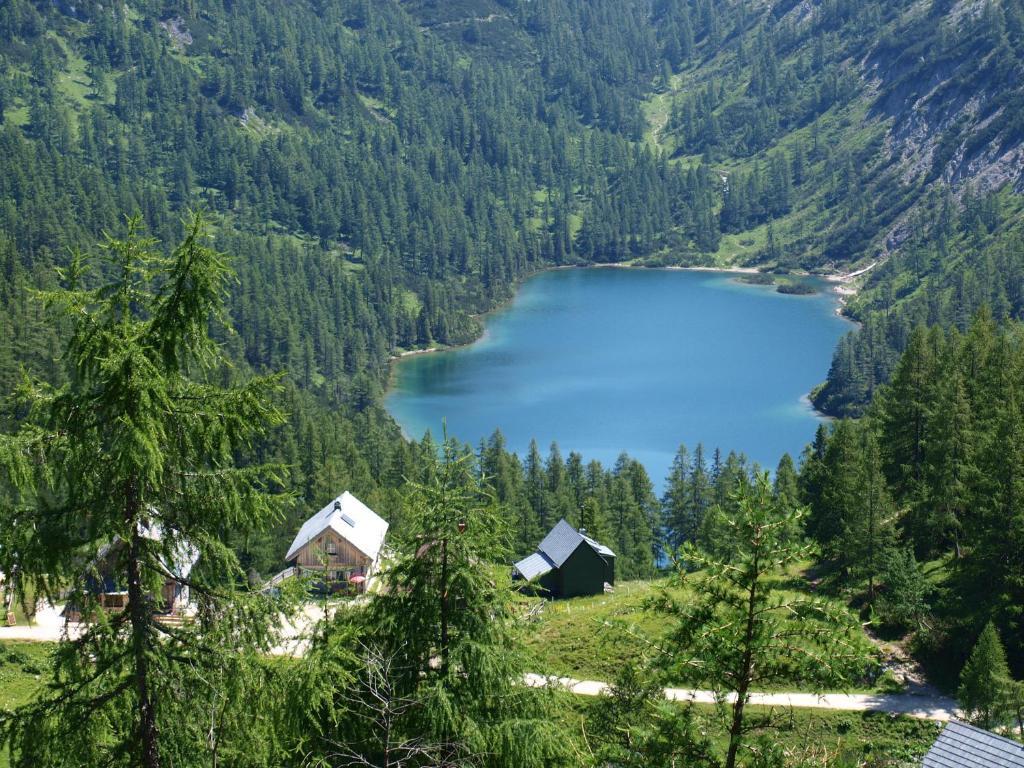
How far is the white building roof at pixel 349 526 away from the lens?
2443 inches

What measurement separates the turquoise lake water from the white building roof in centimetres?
5127

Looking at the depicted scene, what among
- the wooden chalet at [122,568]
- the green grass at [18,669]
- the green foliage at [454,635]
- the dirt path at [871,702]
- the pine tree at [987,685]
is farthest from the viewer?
the dirt path at [871,702]

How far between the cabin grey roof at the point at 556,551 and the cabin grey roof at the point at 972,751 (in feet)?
120

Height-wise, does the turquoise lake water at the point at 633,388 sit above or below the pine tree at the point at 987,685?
below

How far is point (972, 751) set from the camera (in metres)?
21.5

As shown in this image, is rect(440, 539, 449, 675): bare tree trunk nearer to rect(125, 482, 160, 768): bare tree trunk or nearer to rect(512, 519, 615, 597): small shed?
rect(125, 482, 160, 768): bare tree trunk

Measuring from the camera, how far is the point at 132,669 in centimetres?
1261

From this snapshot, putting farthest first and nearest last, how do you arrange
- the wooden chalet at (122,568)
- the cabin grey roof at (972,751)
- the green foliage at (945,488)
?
1. the green foliage at (945,488)
2. the cabin grey roof at (972,751)
3. the wooden chalet at (122,568)

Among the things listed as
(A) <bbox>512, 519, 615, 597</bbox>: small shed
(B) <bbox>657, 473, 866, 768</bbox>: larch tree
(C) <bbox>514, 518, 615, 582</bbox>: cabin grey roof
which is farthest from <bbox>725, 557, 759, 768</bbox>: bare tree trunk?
(A) <bbox>512, 519, 615, 597</bbox>: small shed

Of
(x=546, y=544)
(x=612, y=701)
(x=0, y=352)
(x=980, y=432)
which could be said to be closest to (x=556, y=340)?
(x=0, y=352)

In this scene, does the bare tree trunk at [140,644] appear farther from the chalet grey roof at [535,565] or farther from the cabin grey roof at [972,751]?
the chalet grey roof at [535,565]

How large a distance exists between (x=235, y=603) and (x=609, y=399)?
13738 cm

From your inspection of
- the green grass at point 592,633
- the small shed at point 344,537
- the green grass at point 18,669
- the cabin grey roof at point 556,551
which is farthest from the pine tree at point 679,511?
the green grass at point 18,669

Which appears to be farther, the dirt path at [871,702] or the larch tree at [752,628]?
the dirt path at [871,702]
